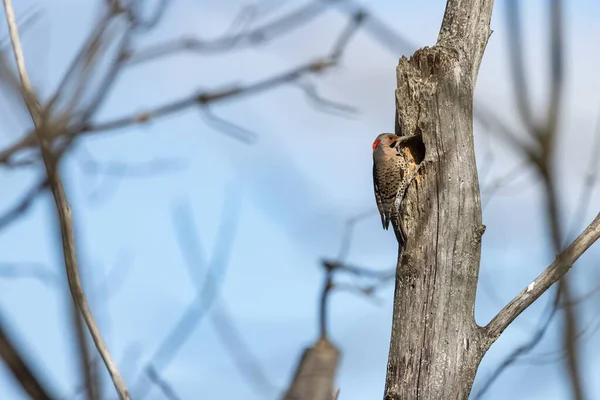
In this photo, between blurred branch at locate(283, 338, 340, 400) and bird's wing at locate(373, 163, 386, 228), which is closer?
blurred branch at locate(283, 338, 340, 400)

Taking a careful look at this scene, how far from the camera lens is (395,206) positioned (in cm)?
430

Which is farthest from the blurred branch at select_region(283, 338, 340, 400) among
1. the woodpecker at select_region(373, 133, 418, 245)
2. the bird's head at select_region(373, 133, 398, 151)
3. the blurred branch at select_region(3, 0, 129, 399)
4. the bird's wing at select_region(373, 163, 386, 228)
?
the bird's head at select_region(373, 133, 398, 151)

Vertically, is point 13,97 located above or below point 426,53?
below

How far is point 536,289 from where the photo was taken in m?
3.72

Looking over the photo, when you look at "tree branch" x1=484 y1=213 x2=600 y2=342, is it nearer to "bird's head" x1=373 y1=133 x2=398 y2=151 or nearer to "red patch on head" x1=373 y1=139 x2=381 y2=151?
"bird's head" x1=373 y1=133 x2=398 y2=151

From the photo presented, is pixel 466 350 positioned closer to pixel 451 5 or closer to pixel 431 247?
pixel 431 247

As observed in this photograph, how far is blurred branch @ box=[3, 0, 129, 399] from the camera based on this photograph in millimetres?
1466

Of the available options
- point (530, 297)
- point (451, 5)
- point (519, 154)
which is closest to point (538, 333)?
point (530, 297)

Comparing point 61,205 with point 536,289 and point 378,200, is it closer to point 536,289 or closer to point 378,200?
point 536,289

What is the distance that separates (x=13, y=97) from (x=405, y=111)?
271 cm

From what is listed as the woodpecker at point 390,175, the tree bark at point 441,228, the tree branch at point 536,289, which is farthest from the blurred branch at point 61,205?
the woodpecker at point 390,175

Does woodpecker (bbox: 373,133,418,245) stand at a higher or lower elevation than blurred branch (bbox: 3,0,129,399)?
higher

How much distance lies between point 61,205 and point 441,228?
2.66 metres

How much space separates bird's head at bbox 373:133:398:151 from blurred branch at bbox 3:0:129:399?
2914 mm
